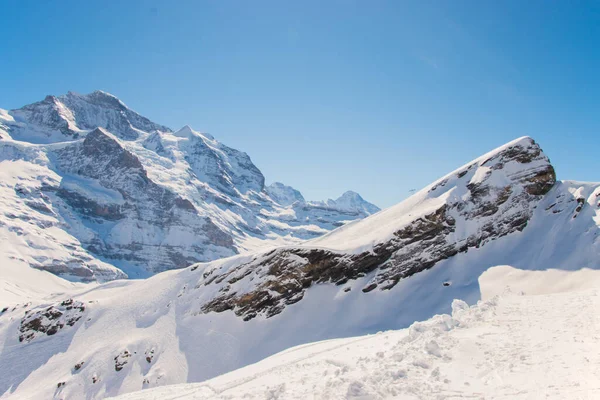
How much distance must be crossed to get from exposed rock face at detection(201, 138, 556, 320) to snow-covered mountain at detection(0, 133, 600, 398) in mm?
123

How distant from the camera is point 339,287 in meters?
44.0

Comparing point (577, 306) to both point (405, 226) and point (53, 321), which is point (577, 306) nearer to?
point (405, 226)

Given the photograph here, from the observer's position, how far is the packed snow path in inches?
470

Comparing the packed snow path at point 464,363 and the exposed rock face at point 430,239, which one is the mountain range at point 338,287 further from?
the packed snow path at point 464,363

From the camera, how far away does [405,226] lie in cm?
4475

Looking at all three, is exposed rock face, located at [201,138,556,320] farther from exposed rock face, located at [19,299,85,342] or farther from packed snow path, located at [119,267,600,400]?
exposed rock face, located at [19,299,85,342]

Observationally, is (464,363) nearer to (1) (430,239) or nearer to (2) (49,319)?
(1) (430,239)

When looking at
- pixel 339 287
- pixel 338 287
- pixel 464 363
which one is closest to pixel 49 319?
pixel 338 287

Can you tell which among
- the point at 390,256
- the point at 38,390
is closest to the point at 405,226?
the point at 390,256

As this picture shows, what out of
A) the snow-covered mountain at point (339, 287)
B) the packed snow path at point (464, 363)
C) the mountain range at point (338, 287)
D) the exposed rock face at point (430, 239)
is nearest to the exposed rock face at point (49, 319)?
the mountain range at point (338, 287)

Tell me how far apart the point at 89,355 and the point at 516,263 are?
1957 inches

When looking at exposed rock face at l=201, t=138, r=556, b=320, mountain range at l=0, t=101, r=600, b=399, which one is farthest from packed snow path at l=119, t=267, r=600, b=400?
exposed rock face at l=201, t=138, r=556, b=320

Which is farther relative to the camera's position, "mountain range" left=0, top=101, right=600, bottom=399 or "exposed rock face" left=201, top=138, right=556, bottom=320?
"exposed rock face" left=201, top=138, right=556, bottom=320

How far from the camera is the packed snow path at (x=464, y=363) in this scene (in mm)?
11945
